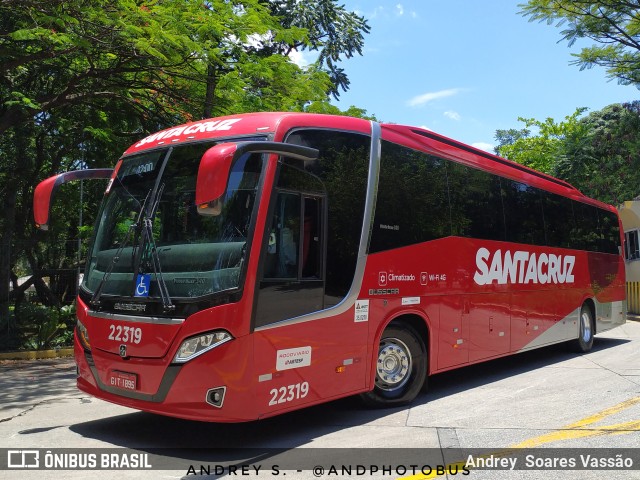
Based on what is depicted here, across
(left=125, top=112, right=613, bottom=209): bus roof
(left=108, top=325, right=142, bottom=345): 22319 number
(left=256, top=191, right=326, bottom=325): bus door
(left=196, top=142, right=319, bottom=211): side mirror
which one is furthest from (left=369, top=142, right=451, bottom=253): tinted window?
(left=108, top=325, right=142, bottom=345): 22319 number

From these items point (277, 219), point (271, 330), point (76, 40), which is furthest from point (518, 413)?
point (76, 40)

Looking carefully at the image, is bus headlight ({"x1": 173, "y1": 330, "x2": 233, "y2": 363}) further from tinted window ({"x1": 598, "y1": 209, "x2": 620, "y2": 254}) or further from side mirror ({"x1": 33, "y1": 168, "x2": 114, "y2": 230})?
tinted window ({"x1": 598, "y1": 209, "x2": 620, "y2": 254})

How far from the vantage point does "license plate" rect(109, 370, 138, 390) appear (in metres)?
5.43

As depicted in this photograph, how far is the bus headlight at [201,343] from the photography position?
513cm

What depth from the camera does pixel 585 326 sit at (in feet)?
40.8

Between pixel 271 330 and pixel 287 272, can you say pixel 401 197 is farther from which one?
pixel 271 330

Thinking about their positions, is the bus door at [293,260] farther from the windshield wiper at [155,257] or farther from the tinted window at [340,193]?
the windshield wiper at [155,257]

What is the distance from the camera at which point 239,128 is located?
5934 millimetres

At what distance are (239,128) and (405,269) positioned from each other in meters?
2.72

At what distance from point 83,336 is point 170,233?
1565 millimetres

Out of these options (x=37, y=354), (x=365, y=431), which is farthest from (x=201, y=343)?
(x=37, y=354)

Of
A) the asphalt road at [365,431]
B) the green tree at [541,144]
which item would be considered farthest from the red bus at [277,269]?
the green tree at [541,144]

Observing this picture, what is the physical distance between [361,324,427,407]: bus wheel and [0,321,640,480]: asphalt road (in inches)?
7.6

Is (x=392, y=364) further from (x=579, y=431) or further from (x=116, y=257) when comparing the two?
(x=116, y=257)
